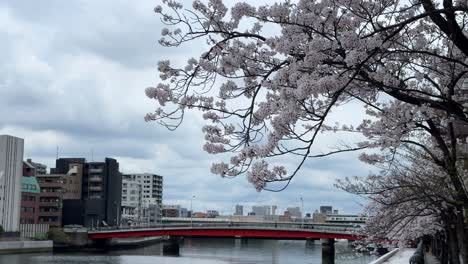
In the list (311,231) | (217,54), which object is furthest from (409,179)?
(311,231)

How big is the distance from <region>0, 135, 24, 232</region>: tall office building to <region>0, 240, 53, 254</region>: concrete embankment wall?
6.31m

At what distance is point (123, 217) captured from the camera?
122 metres

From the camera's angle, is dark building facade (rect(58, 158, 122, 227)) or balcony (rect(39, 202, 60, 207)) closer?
balcony (rect(39, 202, 60, 207))

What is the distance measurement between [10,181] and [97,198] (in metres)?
27.1

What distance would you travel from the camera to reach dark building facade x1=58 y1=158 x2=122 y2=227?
9719 centimetres

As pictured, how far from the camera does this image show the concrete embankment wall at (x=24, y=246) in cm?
6375

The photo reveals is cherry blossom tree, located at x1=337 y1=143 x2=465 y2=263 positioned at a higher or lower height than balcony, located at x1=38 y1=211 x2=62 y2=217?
higher

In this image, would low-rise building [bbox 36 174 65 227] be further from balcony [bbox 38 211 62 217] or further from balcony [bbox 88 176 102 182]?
balcony [bbox 88 176 102 182]

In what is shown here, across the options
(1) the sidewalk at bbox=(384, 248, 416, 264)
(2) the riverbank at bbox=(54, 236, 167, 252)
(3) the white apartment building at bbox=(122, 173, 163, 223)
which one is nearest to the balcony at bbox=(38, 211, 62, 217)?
(2) the riverbank at bbox=(54, 236, 167, 252)

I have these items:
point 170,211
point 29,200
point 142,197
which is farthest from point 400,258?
point 170,211

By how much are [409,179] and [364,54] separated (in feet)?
30.9

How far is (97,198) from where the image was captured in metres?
101

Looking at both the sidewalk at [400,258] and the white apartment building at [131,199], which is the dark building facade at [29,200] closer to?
the white apartment building at [131,199]

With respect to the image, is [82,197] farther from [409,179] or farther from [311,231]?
[409,179]
